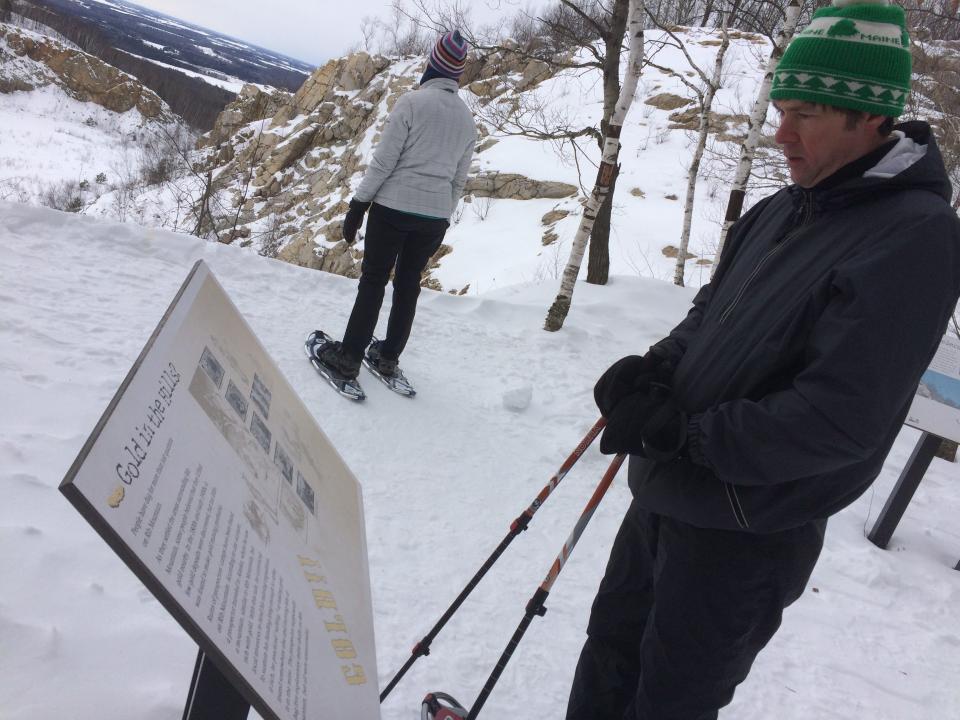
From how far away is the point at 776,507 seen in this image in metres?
1.45

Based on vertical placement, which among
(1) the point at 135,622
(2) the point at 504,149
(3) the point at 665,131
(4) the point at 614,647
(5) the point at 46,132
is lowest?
(5) the point at 46,132

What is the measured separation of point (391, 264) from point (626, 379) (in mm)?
2448

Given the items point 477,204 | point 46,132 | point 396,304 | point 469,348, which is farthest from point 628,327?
point 46,132

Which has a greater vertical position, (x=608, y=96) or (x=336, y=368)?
(x=608, y=96)

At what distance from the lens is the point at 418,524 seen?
10.5ft

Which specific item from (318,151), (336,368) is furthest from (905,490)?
(318,151)

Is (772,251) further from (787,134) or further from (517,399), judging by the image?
(517,399)

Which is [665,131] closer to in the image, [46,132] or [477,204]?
[477,204]

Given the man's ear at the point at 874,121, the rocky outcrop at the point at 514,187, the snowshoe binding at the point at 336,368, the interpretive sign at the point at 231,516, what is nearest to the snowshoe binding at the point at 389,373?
the snowshoe binding at the point at 336,368

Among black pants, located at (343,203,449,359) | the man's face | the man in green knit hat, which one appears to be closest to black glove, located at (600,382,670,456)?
the man in green knit hat

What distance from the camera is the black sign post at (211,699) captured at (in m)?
1.02

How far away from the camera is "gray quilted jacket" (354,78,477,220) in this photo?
3.68 meters

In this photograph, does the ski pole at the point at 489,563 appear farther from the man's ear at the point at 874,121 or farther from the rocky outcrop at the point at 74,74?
the rocky outcrop at the point at 74,74

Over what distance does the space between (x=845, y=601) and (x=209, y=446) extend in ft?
10.9
